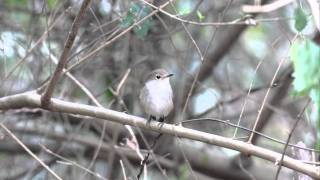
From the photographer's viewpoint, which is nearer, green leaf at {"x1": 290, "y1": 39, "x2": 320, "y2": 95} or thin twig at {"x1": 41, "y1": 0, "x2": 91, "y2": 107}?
green leaf at {"x1": 290, "y1": 39, "x2": 320, "y2": 95}

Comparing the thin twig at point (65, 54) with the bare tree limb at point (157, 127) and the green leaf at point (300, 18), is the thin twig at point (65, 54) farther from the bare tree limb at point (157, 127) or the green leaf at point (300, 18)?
the green leaf at point (300, 18)

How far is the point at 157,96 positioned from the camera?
4.84m

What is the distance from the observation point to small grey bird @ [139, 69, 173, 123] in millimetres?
4773

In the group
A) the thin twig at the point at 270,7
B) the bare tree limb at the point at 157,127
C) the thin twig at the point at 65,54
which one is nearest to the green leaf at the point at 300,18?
the thin twig at the point at 270,7

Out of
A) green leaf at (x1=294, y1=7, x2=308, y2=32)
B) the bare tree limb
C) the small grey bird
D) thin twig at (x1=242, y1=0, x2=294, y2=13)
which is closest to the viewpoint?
thin twig at (x1=242, y1=0, x2=294, y2=13)

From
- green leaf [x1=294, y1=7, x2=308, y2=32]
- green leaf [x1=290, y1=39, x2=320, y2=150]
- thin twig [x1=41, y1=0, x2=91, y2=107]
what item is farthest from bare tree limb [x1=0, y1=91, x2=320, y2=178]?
green leaf [x1=290, y1=39, x2=320, y2=150]

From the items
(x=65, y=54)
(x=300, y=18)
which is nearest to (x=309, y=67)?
(x=300, y=18)

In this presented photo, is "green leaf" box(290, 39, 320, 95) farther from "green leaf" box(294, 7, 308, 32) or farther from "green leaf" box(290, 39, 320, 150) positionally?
"green leaf" box(294, 7, 308, 32)

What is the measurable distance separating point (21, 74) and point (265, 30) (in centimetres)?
309

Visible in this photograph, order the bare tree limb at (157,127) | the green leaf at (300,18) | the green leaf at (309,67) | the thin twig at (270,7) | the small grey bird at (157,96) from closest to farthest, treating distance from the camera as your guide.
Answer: the green leaf at (309,67), the thin twig at (270,7), the green leaf at (300,18), the bare tree limb at (157,127), the small grey bird at (157,96)

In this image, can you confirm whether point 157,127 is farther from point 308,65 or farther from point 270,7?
point 308,65

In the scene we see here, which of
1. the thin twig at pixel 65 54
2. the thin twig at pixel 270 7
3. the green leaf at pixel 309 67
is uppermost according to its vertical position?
the thin twig at pixel 270 7

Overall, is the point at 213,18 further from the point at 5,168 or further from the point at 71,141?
the point at 5,168

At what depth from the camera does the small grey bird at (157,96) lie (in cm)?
477
